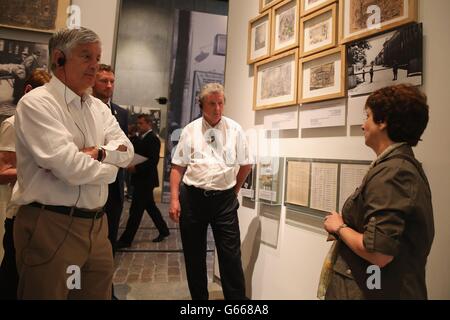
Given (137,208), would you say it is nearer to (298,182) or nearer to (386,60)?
(298,182)

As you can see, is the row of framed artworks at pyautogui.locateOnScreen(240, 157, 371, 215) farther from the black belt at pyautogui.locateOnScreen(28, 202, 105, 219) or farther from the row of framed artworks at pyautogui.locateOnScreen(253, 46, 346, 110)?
the black belt at pyautogui.locateOnScreen(28, 202, 105, 219)

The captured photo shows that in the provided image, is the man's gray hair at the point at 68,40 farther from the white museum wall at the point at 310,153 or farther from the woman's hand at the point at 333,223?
the white museum wall at the point at 310,153

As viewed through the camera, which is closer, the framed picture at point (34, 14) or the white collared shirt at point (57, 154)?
the white collared shirt at point (57, 154)

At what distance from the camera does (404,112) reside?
117 cm

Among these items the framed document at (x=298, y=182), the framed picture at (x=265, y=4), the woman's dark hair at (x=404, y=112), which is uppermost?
the framed picture at (x=265, y=4)

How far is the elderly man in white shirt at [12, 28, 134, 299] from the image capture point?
1.22 m

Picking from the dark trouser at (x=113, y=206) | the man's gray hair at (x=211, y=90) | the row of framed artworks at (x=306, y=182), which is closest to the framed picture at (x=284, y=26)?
the man's gray hair at (x=211, y=90)

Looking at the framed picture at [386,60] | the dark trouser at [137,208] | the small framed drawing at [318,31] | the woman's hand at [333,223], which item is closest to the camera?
the woman's hand at [333,223]

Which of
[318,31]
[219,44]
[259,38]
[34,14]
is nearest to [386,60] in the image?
[318,31]

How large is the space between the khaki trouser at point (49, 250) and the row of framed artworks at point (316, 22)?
1.77 metres

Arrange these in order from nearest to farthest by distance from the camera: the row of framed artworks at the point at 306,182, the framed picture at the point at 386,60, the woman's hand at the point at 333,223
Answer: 1. the woman's hand at the point at 333,223
2. the framed picture at the point at 386,60
3. the row of framed artworks at the point at 306,182

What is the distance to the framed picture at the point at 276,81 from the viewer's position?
238 centimetres

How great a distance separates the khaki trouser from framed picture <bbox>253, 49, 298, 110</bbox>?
166cm
